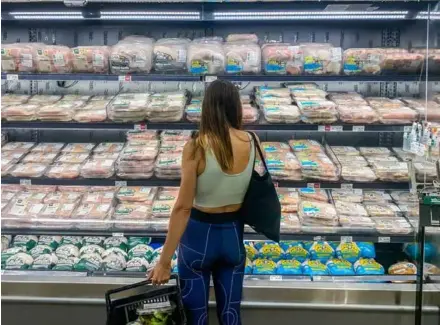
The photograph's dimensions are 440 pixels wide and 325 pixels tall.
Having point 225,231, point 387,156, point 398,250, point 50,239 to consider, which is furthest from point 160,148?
point 398,250

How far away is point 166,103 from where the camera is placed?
3094 millimetres

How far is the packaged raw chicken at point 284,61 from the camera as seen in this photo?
10.1ft

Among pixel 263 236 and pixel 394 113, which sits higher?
pixel 394 113

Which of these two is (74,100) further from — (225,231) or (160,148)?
(225,231)

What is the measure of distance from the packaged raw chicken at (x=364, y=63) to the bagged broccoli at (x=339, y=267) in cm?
114

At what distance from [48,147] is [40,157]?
16 centimetres

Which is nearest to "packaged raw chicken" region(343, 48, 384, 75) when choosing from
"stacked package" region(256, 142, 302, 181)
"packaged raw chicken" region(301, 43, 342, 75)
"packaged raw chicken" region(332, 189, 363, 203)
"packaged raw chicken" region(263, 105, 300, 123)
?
"packaged raw chicken" region(301, 43, 342, 75)

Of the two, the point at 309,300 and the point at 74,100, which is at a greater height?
the point at 74,100

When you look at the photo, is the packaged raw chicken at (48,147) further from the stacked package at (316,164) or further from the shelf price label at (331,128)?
the shelf price label at (331,128)

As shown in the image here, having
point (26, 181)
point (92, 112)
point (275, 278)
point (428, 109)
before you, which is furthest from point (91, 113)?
point (428, 109)

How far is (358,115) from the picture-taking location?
9.86 ft

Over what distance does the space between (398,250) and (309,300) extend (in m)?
0.93

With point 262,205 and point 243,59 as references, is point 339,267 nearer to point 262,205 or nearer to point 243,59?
point 262,205

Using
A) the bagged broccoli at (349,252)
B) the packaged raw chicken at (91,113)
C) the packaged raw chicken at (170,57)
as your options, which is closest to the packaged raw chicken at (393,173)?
the bagged broccoli at (349,252)
